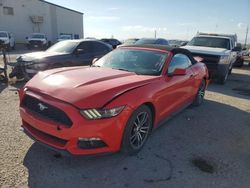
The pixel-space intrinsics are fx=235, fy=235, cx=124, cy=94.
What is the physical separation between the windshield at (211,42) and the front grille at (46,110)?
30.2 feet

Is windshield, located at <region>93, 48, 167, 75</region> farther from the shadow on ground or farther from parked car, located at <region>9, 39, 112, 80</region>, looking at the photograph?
parked car, located at <region>9, 39, 112, 80</region>

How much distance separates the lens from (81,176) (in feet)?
10.0

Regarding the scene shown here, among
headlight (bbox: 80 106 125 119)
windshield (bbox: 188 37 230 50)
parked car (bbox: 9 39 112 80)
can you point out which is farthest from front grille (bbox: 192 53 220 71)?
headlight (bbox: 80 106 125 119)

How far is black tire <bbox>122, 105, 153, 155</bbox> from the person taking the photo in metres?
3.31

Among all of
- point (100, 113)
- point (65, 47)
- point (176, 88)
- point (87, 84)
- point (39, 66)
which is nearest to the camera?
point (100, 113)

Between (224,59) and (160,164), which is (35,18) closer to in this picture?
A: (224,59)

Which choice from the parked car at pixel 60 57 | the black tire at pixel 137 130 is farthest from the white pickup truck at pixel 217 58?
the black tire at pixel 137 130

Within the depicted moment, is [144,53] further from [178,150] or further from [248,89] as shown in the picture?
[248,89]

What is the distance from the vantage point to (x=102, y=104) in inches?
117

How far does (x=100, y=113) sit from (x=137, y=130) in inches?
34.7

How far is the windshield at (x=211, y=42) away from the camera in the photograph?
1059 cm

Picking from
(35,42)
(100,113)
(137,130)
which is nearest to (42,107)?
(100,113)

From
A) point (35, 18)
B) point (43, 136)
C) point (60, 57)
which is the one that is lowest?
point (43, 136)

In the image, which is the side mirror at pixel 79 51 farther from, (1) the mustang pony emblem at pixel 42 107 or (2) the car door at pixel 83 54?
(1) the mustang pony emblem at pixel 42 107
